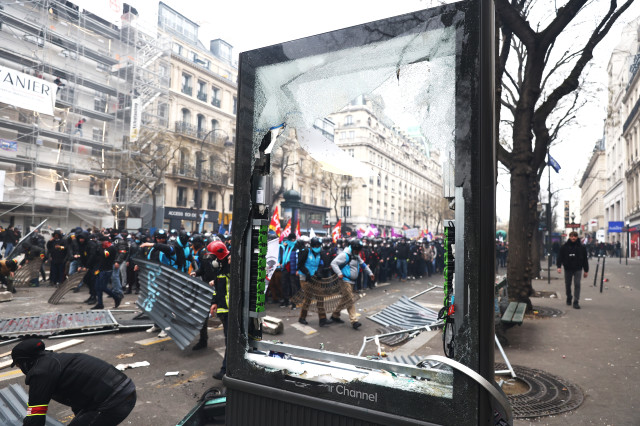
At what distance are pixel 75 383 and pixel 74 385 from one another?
0.02m

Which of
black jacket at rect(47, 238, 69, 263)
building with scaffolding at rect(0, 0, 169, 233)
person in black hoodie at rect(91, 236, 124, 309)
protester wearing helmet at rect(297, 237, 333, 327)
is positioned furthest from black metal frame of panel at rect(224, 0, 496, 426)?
building with scaffolding at rect(0, 0, 169, 233)

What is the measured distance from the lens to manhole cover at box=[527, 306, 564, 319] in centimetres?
944

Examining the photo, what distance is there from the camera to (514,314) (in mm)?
7047

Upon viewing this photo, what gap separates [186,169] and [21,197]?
14.6 m

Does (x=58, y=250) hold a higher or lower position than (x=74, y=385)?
higher

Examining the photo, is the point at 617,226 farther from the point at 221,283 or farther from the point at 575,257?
the point at 221,283

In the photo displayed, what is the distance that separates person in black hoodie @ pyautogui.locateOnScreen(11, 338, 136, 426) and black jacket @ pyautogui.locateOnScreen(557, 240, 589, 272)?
10.1m

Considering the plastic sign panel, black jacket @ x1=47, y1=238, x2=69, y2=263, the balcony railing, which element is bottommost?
black jacket @ x1=47, y1=238, x2=69, y2=263

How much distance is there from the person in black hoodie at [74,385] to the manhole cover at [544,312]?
8.60 meters

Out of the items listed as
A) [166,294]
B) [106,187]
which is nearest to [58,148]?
[106,187]

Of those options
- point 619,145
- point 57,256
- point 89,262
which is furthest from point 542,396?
point 619,145

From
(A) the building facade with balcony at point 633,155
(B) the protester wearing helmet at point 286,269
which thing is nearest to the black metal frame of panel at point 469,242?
(B) the protester wearing helmet at point 286,269

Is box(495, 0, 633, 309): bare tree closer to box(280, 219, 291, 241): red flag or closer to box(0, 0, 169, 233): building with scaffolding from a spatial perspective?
box(280, 219, 291, 241): red flag

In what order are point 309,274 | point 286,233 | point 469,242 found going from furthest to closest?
point 286,233, point 309,274, point 469,242
